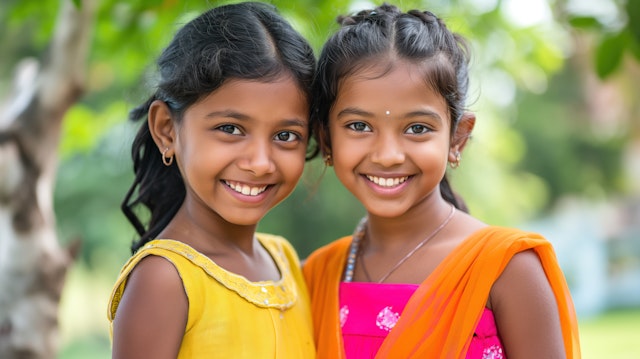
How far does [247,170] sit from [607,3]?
2.34 metres

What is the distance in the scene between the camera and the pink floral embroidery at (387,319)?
204 cm

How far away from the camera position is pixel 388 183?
204cm

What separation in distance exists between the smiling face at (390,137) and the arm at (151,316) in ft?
1.81

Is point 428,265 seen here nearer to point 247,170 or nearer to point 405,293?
point 405,293

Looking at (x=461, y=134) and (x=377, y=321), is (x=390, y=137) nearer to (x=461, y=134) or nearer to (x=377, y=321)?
(x=461, y=134)

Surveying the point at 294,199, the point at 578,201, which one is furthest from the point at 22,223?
the point at 578,201

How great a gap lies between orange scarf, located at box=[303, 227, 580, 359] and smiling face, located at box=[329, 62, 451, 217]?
0.20 metres

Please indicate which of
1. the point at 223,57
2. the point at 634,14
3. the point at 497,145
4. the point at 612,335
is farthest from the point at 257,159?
the point at 612,335

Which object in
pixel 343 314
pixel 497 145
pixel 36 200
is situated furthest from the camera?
pixel 497 145

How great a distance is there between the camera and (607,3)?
11.8 ft

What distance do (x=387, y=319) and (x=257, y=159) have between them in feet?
1.76

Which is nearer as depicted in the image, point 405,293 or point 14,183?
point 405,293

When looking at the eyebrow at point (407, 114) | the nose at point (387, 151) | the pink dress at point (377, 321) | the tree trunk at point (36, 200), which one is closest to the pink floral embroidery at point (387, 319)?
the pink dress at point (377, 321)

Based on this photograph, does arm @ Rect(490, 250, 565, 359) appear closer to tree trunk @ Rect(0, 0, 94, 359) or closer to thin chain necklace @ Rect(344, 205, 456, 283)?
thin chain necklace @ Rect(344, 205, 456, 283)
